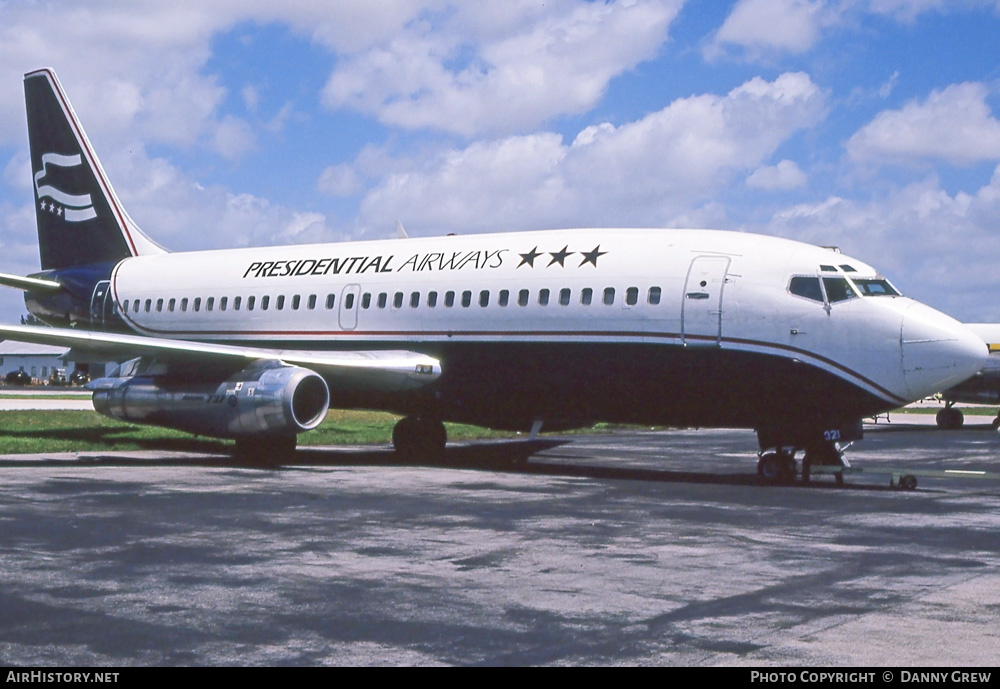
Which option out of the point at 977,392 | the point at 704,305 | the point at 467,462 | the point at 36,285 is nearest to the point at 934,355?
the point at 704,305

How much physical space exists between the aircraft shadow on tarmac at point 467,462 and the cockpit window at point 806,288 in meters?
2.95

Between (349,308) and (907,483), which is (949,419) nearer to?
(907,483)

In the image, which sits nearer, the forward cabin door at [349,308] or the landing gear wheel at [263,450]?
the landing gear wheel at [263,450]

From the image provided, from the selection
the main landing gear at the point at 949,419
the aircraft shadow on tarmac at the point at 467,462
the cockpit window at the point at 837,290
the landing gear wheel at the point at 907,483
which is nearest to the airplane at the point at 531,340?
the cockpit window at the point at 837,290

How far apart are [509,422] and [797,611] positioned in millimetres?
12888

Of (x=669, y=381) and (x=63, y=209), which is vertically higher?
(x=63, y=209)

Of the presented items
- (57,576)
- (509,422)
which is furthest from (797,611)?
(509,422)

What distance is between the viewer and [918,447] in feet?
93.1

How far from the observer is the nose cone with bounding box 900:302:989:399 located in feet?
53.6

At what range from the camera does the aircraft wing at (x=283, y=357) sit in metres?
20.0

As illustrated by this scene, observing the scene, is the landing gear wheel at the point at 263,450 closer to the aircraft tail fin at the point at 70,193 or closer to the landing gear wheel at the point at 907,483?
the aircraft tail fin at the point at 70,193

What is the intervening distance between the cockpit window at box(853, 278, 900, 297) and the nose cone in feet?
2.41
